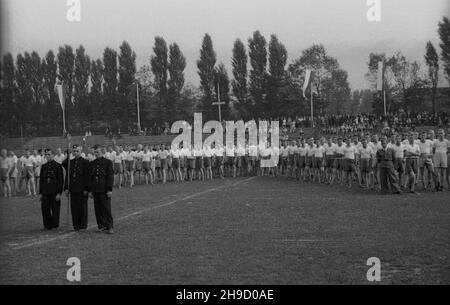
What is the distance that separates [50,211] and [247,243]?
5606 mm

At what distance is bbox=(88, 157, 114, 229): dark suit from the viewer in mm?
12609

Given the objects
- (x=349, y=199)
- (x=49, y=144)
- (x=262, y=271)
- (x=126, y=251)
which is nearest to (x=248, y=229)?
(x=126, y=251)

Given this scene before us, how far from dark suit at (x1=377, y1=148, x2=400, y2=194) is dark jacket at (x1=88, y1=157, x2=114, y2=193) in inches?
388

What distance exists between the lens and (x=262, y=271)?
8.15m

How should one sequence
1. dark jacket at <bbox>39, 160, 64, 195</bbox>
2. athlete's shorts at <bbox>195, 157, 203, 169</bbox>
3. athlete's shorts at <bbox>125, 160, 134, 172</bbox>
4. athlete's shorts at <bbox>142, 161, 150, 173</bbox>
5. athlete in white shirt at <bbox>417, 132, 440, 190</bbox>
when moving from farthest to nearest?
athlete's shorts at <bbox>195, 157, 203, 169</bbox> < athlete's shorts at <bbox>142, 161, 150, 173</bbox> < athlete's shorts at <bbox>125, 160, 134, 172</bbox> < athlete in white shirt at <bbox>417, 132, 440, 190</bbox> < dark jacket at <bbox>39, 160, 64, 195</bbox>

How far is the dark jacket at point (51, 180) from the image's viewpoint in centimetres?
1355

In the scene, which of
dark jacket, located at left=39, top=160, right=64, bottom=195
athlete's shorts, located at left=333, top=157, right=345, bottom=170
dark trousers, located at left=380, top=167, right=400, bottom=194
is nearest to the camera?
dark jacket, located at left=39, top=160, right=64, bottom=195

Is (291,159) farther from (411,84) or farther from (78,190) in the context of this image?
(411,84)

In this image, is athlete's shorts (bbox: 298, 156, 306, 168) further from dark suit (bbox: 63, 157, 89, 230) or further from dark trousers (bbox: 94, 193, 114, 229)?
dark trousers (bbox: 94, 193, 114, 229)

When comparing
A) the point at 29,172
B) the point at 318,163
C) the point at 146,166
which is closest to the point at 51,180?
the point at 29,172

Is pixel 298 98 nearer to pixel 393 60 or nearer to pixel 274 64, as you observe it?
pixel 274 64

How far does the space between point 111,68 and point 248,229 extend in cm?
6266

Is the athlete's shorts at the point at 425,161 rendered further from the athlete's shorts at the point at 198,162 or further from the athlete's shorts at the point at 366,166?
the athlete's shorts at the point at 198,162

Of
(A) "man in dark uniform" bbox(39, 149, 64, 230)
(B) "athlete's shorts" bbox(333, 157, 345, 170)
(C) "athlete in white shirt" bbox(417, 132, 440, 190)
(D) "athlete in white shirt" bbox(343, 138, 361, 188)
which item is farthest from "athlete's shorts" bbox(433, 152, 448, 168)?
(A) "man in dark uniform" bbox(39, 149, 64, 230)
